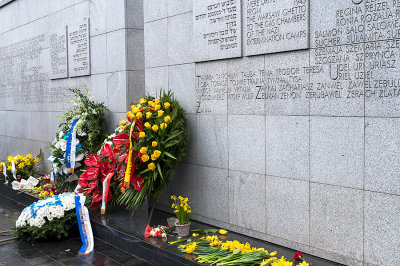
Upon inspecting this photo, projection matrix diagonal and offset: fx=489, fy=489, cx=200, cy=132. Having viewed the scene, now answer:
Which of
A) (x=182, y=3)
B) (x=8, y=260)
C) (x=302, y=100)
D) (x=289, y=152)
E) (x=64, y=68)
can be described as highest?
(x=182, y=3)

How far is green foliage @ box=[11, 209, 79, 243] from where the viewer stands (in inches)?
272

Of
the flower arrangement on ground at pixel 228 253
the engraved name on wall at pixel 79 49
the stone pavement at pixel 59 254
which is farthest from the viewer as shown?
the engraved name on wall at pixel 79 49

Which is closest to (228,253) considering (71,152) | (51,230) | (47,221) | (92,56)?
(51,230)

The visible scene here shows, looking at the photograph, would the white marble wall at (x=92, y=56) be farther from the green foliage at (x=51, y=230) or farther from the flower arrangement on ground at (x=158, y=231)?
the flower arrangement on ground at (x=158, y=231)

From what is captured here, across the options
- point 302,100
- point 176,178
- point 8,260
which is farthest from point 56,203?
point 302,100

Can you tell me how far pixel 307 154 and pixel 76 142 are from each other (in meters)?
4.72

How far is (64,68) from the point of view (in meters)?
10.7

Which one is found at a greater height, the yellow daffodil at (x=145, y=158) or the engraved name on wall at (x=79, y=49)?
the engraved name on wall at (x=79, y=49)

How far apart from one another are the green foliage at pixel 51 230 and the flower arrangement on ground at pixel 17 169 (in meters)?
3.53

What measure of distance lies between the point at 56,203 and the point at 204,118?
8.24 feet

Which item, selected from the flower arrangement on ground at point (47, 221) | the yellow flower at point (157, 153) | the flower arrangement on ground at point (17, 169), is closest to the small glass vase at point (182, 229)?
the yellow flower at point (157, 153)

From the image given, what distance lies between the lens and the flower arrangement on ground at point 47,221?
273 inches

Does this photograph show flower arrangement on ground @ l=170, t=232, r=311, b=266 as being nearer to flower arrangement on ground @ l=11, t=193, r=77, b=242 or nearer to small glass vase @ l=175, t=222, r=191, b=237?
small glass vase @ l=175, t=222, r=191, b=237

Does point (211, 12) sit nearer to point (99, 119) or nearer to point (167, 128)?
point (167, 128)
